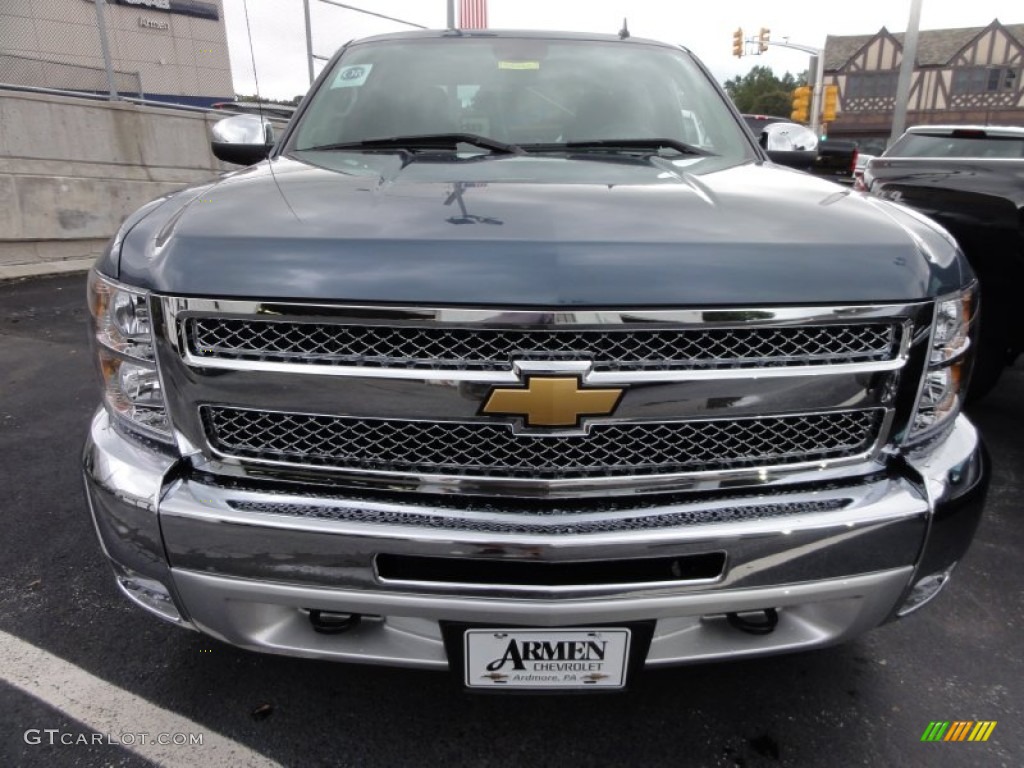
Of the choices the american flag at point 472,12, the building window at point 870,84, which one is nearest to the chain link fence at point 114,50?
the american flag at point 472,12

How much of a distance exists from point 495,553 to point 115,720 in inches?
50.1

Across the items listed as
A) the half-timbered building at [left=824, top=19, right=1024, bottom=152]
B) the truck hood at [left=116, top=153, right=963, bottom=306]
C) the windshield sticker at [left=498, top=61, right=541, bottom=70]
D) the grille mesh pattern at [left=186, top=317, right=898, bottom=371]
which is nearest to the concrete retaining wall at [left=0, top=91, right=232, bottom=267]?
the windshield sticker at [left=498, top=61, right=541, bottom=70]

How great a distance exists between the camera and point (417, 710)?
2.13m

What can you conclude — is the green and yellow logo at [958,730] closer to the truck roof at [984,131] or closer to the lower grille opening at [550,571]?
the lower grille opening at [550,571]

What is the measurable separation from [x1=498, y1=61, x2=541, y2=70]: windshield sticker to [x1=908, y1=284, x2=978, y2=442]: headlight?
1.92m

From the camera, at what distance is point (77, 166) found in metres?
8.71

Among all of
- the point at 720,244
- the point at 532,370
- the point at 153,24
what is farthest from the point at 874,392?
the point at 153,24

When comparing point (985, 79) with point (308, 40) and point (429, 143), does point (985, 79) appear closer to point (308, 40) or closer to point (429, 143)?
point (308, 40)

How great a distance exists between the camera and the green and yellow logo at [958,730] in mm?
2076

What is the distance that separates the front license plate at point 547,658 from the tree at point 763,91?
3053 inches

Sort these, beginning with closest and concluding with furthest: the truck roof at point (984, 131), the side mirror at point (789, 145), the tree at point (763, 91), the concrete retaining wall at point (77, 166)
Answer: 1. the side mirror at point (789, 145)
2. the truck roof at point (984, 131)
3. the concrete retaining wall at point (77, 166)
4. the tree at point (763, 91)

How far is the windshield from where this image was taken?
9.25 ft

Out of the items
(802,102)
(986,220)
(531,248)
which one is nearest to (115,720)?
(531,248)

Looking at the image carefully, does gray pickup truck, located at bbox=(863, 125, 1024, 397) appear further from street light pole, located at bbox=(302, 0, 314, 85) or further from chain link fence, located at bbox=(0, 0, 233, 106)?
chain link fence, located at bbox=(0, 0, 233, 106)
